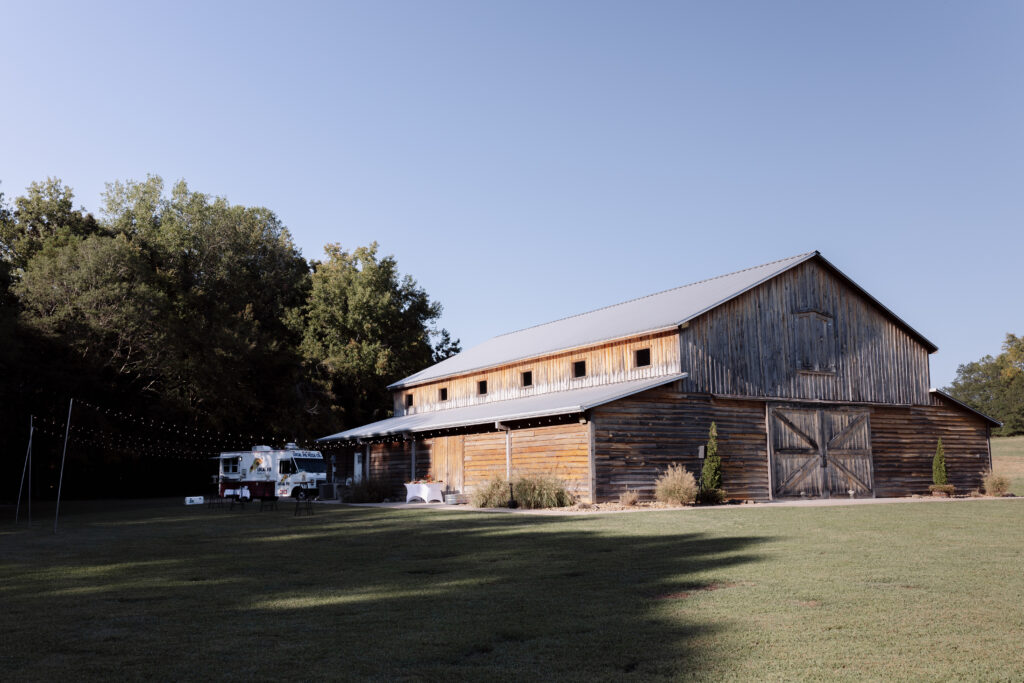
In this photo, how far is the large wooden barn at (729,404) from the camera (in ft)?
91.6

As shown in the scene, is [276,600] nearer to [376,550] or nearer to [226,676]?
[226,676]

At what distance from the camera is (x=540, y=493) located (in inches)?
1020

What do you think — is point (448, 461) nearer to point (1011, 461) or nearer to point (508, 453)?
point (508, 453)

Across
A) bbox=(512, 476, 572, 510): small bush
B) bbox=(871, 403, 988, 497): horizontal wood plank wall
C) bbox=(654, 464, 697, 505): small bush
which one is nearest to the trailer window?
bbox=(512, 476, 572, 510): small bush

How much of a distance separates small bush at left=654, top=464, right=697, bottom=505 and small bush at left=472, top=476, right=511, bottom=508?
A: 4.80m

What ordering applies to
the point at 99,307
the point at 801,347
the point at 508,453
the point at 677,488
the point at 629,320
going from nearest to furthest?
the point at 677,488 < the point at 508,453 < the point at 801,347 < the point at 629,320 < the point at 99,307

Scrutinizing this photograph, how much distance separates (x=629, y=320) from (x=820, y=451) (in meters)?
8.74

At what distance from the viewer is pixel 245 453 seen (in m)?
40.9

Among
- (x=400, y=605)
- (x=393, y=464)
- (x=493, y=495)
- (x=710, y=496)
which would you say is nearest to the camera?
(x=400, y=605)

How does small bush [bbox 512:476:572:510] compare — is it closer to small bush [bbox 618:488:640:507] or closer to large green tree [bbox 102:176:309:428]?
small bush [bbox 618:488:640:507]

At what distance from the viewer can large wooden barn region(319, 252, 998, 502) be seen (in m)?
27.9

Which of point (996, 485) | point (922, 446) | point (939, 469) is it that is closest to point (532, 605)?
point (996, 485)

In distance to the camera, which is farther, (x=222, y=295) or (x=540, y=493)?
(x=222, y=295)

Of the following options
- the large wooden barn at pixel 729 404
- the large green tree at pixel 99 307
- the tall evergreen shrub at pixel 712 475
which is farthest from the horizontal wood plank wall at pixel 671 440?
the large green tree at pixel 99 307
